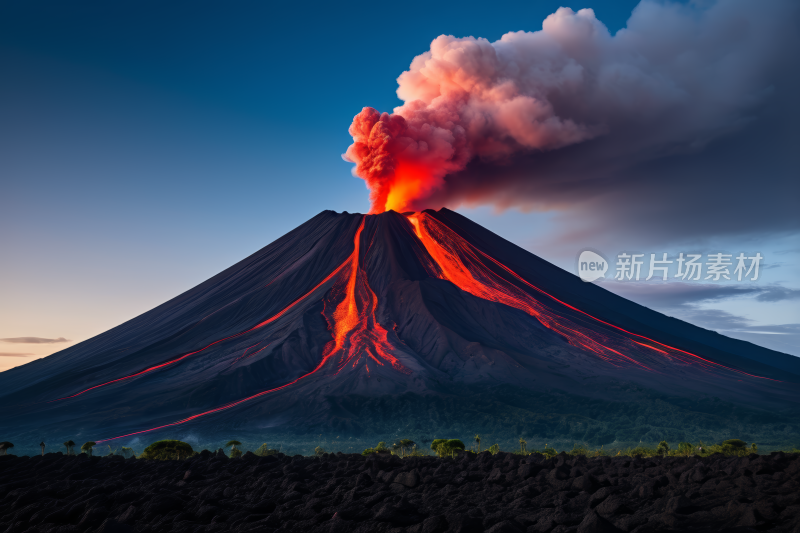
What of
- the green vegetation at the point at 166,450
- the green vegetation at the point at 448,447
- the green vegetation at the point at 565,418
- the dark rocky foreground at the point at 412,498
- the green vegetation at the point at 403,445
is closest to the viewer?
the dark rocky foreground at the point at 412,498

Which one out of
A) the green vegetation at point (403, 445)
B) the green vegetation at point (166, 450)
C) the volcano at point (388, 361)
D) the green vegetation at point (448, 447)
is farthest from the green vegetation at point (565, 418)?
the green vegetation at point (166, 450)

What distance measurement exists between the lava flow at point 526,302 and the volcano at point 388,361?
371 millimetres

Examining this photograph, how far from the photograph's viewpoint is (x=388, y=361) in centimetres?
6888

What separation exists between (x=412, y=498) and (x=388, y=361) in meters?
57.0

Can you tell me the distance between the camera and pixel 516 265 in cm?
10475

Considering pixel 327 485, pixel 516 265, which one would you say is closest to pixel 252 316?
pixel 516 265

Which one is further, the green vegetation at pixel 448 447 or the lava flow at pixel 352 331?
the lava flow at pixel 352 331

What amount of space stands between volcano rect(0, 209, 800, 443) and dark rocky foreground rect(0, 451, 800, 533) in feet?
124

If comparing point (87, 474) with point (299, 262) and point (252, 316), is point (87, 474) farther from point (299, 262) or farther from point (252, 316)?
point (299, 262)

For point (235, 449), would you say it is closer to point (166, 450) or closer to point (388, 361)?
point (166, 450)

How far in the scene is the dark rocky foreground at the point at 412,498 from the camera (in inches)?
375

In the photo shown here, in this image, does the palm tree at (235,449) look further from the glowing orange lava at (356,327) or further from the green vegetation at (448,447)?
the glowing orange lava at (356,327)

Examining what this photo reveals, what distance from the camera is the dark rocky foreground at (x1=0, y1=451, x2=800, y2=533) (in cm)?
952

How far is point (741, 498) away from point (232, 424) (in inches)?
2001
